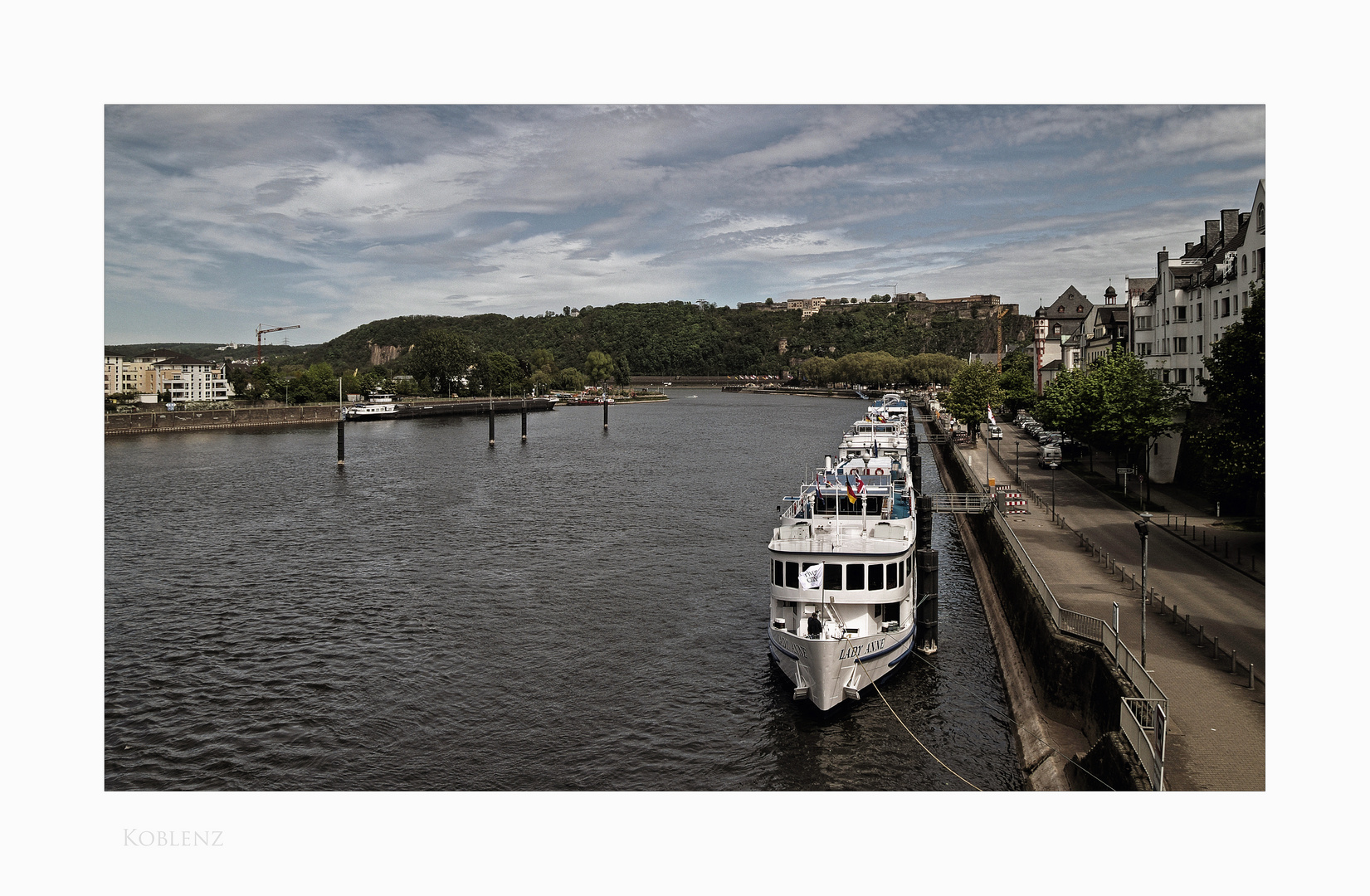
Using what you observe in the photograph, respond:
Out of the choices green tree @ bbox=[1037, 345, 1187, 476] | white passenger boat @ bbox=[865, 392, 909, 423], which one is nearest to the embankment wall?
green tree @ bbox=[1037, 345, 1187, 476]

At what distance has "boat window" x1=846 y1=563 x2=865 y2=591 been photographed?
28.4m

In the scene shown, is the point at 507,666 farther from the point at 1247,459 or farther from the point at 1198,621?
the point at 1247,459

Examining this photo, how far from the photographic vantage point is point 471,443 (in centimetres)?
11638

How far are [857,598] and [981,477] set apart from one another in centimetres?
3522

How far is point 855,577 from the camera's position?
28.5 meters

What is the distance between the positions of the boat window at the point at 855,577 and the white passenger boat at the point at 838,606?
3cm

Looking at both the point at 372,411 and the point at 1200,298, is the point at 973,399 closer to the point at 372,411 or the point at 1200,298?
the point at 1200,298

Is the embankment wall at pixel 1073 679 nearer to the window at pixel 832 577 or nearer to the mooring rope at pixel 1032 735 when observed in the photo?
the mooring rope at pixel 1032 735

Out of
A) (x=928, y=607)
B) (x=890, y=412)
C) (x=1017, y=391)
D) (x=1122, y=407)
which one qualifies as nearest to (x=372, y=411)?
(x=890, y=412)

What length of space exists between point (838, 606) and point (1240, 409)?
1639cm

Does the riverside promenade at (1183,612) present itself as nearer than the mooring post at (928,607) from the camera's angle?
Yes

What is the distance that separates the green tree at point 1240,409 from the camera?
1204 inches

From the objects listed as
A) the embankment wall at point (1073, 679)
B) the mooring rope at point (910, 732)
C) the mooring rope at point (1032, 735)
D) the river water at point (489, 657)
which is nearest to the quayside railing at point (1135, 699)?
the embankment wall at point (1073, 679)

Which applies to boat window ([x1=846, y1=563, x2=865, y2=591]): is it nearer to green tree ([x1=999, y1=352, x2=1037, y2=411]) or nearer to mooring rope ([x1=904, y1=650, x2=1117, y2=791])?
mooring rope ([x1=904, y1=650, x2=1117, y2=791])
